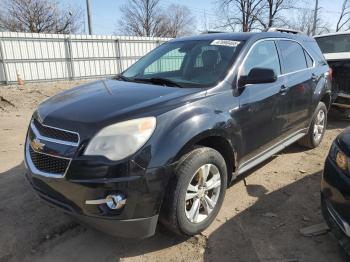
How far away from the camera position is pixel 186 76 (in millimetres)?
3715

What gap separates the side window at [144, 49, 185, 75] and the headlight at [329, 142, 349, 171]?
1852 millimetres

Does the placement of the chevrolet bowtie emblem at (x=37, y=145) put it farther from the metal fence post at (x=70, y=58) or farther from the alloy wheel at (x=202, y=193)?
the metal fence post at (x=70, y=58)

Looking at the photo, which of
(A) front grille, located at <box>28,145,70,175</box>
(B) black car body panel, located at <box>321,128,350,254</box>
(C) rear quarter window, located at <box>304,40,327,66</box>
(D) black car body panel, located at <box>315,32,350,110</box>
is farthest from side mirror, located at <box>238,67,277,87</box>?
(D) black car body panel, located at <box>315,32,350,110</box>

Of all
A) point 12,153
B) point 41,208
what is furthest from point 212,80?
point 12,153

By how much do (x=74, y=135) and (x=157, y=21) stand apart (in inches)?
2137

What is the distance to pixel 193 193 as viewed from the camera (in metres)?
3.08

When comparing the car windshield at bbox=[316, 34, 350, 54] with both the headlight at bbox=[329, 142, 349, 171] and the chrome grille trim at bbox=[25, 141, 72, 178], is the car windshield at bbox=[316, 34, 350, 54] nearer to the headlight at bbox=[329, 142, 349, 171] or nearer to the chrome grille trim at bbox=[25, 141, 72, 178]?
the headlight at bbox=[329, 142, 349, 171]

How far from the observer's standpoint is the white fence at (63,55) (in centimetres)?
1483

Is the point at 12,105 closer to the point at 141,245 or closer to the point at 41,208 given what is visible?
the point at 41,208

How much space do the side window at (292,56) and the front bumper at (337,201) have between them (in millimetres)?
2009

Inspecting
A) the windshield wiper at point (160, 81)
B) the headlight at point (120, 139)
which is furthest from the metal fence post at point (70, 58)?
the headlight at point (120, 139)

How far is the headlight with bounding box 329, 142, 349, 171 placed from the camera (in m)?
2.65

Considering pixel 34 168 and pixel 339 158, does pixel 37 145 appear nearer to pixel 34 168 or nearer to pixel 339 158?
pixel 34 168

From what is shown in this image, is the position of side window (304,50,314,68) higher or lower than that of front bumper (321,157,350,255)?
higher
